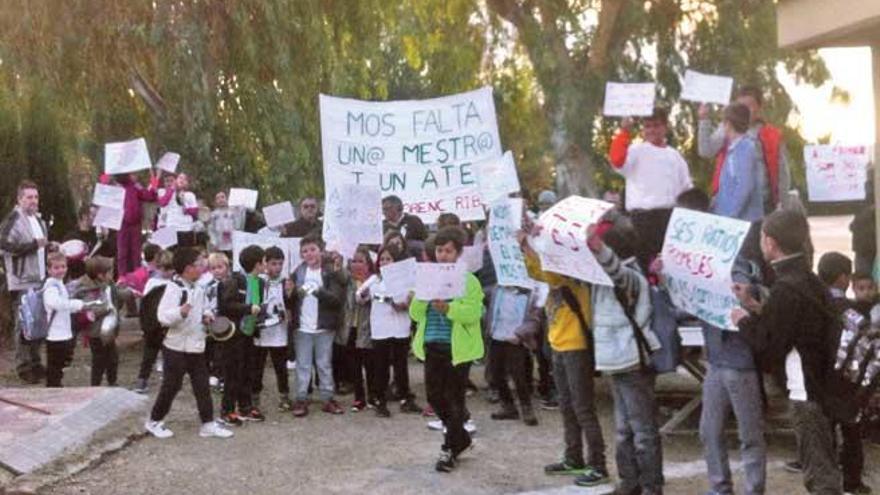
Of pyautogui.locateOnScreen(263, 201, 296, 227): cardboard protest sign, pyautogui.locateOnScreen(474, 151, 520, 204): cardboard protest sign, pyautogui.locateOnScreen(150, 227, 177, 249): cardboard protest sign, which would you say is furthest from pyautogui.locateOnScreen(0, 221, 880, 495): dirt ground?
pyautogui.locateOnScreen(150, 227, 177, 249): cardboard protest sign

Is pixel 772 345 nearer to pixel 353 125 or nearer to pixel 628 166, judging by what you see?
pixel 628 166

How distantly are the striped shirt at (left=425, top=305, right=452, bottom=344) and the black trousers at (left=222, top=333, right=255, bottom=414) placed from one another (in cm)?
201

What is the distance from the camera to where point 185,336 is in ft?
28.6

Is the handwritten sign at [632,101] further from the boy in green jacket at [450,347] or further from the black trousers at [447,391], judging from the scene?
the black trousers at [447,391]

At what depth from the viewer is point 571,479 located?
7.52 m

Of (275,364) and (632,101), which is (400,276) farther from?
(632,101)

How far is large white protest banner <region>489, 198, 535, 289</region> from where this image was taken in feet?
27.5

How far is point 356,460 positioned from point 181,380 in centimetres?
152

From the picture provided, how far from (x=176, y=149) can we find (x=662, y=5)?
9.07 meters

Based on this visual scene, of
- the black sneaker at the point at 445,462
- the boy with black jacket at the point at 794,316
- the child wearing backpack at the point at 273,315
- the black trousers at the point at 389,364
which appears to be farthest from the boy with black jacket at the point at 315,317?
the boy with black jacket at the point at 794,316

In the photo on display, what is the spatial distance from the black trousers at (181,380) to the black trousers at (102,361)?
5.49ft

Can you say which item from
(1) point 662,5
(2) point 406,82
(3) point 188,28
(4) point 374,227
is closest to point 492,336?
(4) point 374,227

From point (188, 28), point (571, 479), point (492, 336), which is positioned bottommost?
point (571, 479)

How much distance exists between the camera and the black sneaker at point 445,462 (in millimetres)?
7707
